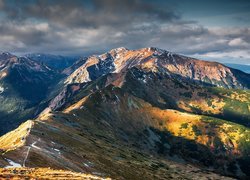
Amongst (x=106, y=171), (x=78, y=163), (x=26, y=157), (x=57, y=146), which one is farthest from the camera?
(x=57, y=146)

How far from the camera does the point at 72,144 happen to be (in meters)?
194

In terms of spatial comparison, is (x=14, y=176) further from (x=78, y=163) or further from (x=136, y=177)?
(x=136, y=177)

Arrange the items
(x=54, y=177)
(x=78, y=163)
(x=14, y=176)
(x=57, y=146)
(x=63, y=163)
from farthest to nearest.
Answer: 1. (x=57, y=146)
2. (x=78, y=163)
3. (x=63, y=163)
4. (x=54, y=177)
5. (x=14, y=176)

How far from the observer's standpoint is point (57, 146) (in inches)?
6565

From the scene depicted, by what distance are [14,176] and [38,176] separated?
5032 mm

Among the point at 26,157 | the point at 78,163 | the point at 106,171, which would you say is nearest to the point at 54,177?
the point at 26,157

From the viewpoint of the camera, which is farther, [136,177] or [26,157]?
[136,177]

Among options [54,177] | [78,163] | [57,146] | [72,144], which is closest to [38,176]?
[54,177]

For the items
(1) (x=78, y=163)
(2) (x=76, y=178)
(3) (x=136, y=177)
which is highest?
(2) (x=76, y=178)

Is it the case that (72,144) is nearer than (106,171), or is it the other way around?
(106,171)

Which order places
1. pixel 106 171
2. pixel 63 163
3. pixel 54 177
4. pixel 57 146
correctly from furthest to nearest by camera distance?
pixel 57 146
pixel 106 171
pixel 63 163
pixel 54 177

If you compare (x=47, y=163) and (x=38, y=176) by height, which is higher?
(x=38, y=176)

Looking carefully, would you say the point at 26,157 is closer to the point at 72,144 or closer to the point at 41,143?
the point at 41,143

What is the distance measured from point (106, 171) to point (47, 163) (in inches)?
1746
